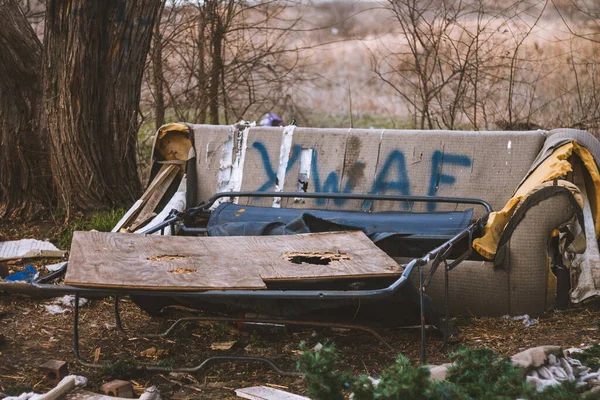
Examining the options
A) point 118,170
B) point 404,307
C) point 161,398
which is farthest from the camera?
point 118,170

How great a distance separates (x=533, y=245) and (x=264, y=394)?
191 cm

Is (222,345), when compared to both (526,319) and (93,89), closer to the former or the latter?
(526,319)

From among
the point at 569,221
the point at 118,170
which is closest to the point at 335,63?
the point at 118,170

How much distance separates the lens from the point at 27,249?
6.02m

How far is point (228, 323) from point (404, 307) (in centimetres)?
111

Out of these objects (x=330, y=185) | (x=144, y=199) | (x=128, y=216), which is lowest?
(x=128, y=216)

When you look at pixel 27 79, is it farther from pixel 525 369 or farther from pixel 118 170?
pixel 525 369

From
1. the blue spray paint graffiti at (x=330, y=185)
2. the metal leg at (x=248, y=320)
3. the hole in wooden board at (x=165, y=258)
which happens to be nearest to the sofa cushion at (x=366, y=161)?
the blue spray paint graffiti at (x=330, y=185)

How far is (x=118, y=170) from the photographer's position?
259 inches

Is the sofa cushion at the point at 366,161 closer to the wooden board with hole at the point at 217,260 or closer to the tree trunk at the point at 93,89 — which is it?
the tree trunk at the point at 93,89

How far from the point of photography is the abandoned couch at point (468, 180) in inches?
170

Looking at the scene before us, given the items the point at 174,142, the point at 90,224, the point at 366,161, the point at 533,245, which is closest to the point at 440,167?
the point at 366,161

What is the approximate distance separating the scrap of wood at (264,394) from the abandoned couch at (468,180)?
58.8 inches

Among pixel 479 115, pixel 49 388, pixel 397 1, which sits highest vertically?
pixel 397 1
